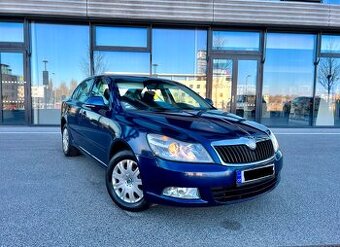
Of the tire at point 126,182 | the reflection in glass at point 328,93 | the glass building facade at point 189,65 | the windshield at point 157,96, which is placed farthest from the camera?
the reflection in glass at point 328,93

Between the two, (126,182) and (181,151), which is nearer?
(181,151)

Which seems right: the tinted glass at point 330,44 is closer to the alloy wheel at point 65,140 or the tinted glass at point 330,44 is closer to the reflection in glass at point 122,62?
the reflection in glass at point 122,62

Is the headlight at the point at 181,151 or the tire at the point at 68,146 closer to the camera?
the headlight at the point at 181,151

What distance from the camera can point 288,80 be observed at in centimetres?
1163

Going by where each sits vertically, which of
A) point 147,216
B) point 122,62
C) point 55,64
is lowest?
point 147,216

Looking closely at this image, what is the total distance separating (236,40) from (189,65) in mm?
1994

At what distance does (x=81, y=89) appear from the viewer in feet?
18.2

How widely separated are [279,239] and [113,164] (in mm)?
2004

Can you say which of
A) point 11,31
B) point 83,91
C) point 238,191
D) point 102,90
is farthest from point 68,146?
point 11,31

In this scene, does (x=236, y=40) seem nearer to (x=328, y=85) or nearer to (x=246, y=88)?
(x=246, y=88)

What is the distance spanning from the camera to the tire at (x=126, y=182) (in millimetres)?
3301

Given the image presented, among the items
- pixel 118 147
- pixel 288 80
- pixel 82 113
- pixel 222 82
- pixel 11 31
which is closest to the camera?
pixel 118 147

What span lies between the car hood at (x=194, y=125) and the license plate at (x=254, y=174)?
0.37 meters

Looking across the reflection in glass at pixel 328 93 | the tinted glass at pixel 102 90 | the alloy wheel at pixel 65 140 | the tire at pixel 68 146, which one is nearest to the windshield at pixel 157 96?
the tinted glass at pixel 102 90
